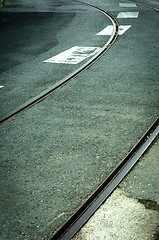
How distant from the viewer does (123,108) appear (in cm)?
612

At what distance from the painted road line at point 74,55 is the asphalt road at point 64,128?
0.94ft

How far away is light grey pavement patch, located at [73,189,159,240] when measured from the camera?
136 inches

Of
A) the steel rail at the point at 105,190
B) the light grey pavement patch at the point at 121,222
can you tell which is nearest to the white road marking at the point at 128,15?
the steel rail at the point at 105,190

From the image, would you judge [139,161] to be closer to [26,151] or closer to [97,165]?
[97,165]

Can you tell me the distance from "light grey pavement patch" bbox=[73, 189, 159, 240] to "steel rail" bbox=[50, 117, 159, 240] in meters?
0.06

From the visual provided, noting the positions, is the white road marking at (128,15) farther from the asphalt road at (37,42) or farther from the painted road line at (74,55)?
the painted road line at (74,55)

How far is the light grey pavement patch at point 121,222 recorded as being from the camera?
3.45 meters

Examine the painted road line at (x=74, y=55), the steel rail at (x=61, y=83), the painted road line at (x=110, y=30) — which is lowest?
the painted road line at (x=110, y=30)

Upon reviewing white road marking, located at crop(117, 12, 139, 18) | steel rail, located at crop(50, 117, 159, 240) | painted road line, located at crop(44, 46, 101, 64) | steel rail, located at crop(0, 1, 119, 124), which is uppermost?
steel rail, located at crop(50, 117, 159, 240)

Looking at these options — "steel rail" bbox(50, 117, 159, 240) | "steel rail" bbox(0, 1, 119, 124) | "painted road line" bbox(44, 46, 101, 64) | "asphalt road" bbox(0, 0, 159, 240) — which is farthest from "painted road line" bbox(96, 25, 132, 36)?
"steel rail" bbox(50, 117, 159, 240)

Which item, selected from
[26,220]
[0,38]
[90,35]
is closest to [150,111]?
[26,220]

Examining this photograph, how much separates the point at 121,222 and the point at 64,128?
2181mm

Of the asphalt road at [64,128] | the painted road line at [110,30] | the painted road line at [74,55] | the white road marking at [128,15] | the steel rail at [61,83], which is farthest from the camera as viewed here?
the white road marking at [128,15]

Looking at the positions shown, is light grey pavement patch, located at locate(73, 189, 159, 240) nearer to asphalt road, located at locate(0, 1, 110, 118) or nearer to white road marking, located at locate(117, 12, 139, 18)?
asphalt road, located at locate(0, 1, 110, 118)
